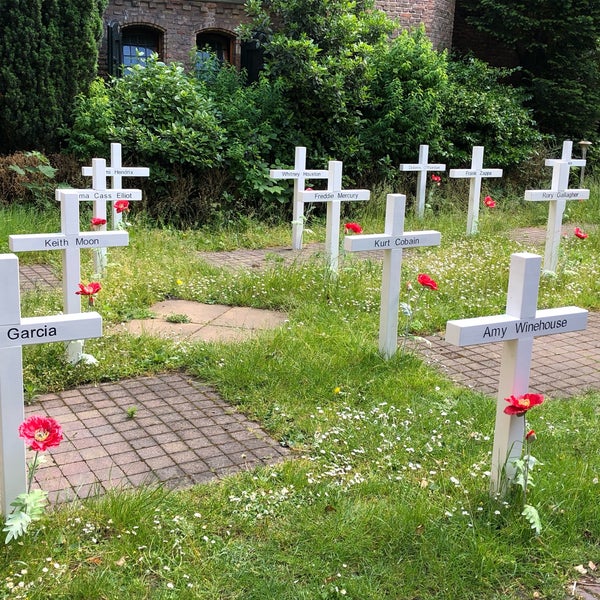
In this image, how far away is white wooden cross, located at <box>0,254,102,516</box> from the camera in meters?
3.18

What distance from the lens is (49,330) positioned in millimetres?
3328

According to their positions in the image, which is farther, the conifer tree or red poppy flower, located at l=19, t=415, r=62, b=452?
the conifer tree

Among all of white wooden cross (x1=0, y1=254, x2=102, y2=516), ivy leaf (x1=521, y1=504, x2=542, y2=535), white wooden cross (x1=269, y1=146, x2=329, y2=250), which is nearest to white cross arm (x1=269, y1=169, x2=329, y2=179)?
white wooden cross (x1=269, y1=146, x2=329, y2=250)

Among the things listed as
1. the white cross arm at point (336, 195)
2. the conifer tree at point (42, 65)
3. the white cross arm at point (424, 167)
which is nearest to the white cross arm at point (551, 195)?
the white cross arm at point (336, 195)

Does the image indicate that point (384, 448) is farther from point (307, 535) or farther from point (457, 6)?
point (457, 6)

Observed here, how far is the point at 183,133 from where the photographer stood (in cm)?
1120

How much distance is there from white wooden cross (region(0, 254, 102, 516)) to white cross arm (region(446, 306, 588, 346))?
1.69m

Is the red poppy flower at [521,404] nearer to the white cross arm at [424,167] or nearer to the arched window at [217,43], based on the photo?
the white cross arm at [424,167]

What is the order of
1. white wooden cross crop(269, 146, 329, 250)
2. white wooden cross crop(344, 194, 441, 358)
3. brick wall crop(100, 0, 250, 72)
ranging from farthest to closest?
1. brick wall crop(100, 0, 250, 72)
2. white wooden cross crop(269, 146, 329, 250)
3. white wooden cross crop(344, 194, 441, 358)

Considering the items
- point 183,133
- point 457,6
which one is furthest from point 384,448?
point 457,6

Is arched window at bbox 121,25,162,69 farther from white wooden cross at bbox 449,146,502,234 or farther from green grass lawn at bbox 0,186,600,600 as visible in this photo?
green grass lawn at bbox 0,186,600,600

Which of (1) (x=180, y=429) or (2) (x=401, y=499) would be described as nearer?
(2) (x=401, y=499)

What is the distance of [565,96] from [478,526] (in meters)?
15.3

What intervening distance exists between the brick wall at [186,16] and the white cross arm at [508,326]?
42.1 feet
